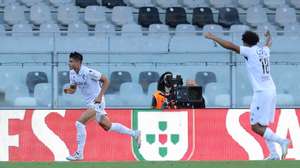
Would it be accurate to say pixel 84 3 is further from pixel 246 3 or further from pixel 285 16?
pixel 285 16

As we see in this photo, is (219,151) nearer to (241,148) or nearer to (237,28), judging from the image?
(241,148)

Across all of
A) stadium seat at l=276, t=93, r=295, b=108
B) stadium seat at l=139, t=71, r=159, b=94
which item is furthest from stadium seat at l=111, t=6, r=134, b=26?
stadium seat at l=276, t=93, r=295, b=108

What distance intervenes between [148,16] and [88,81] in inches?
225

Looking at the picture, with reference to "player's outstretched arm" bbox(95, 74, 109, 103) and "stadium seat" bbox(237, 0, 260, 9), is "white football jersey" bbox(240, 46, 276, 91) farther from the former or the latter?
"stadium seat" bbox(237, 0, 260, 9)

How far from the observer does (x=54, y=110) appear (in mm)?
15703

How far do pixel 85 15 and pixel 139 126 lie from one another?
518 centimetres

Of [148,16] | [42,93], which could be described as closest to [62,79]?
[42,93]

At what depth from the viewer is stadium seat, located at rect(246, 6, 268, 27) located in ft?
67.8

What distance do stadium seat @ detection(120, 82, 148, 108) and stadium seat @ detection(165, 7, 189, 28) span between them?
153 inches

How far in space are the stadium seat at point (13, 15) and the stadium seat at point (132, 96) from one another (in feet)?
13.5

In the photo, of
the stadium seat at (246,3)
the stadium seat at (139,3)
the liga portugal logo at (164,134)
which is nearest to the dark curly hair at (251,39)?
the liga portugal logo at (164,134)

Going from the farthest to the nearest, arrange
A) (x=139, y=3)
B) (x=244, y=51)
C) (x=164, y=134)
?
(x=139, y=3) → (x=164, y=134) → (x=244, y=51)

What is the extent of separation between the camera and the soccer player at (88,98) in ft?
47.5

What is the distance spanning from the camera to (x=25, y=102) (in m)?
16.6
